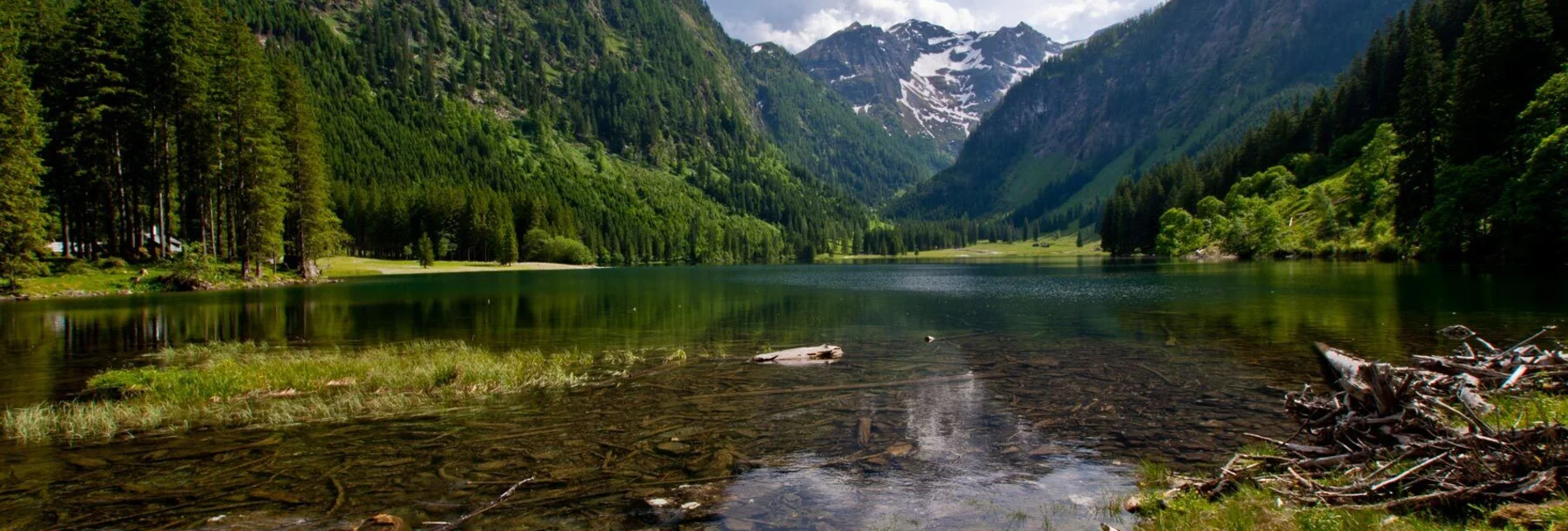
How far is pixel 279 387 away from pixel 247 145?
65450 mm

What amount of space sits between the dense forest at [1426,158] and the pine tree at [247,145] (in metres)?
115

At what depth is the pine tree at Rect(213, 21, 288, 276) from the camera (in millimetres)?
67938

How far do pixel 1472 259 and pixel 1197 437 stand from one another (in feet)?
296

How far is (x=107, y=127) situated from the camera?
61.5m

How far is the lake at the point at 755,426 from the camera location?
10.8m

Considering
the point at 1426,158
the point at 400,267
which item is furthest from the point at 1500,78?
the point at 400,267

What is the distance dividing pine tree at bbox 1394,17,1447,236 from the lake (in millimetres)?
52899

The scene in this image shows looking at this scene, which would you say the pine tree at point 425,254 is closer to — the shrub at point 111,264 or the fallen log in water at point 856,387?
the shrub at point 111,264

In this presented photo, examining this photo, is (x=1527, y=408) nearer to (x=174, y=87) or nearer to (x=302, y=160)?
(x=174, y=87)

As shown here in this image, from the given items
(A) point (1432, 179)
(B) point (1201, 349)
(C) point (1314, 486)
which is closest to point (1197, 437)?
(C) point (1314, 486)

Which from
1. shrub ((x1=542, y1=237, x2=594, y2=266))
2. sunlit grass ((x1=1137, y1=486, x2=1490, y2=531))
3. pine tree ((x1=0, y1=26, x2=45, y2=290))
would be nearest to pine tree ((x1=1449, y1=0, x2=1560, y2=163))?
sunlit grass ((x1=1137, y1=486, x2=1490, y2=531))

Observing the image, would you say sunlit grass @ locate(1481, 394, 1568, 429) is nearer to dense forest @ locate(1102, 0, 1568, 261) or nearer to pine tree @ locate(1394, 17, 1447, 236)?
dense forest @ locate(1102, 0, 1568, 261)

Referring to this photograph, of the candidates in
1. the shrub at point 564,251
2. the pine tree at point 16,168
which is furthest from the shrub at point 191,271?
the shrub at point 564,251

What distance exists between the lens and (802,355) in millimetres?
26094
